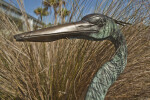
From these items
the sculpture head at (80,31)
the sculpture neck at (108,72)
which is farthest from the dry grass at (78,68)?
the sculpture head at (80,31)

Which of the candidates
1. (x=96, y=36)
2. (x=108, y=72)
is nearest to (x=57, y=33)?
(x=96, y=36)

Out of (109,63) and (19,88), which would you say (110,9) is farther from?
(19,88)

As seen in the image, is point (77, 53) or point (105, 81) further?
point (77, 53)

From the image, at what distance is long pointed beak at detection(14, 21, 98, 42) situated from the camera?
561mm

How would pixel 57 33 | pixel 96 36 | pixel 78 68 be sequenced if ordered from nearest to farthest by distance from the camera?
1. pixel 57 33
2. pixel 96 36
3. pixel 78 68

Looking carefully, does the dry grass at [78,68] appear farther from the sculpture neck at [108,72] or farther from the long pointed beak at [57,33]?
the long pointed beak at [57,33]

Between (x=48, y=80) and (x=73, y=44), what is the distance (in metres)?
0.41

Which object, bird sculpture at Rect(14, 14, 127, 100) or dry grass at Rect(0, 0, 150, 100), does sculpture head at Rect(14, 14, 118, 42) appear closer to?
bird sculpture at Rect(14, 14, 127, 100)

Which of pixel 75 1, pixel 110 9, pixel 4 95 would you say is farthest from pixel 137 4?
pixel 4 95

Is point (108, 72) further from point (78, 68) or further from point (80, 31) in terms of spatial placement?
point (78, 68)

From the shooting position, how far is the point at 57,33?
0.57 meters

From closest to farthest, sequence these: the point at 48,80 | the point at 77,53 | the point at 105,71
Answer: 1. the point at 105,71
2. the point at 48,80
3. the point at 77,53

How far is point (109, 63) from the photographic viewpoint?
0.80m

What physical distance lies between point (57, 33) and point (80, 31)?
0.11m
